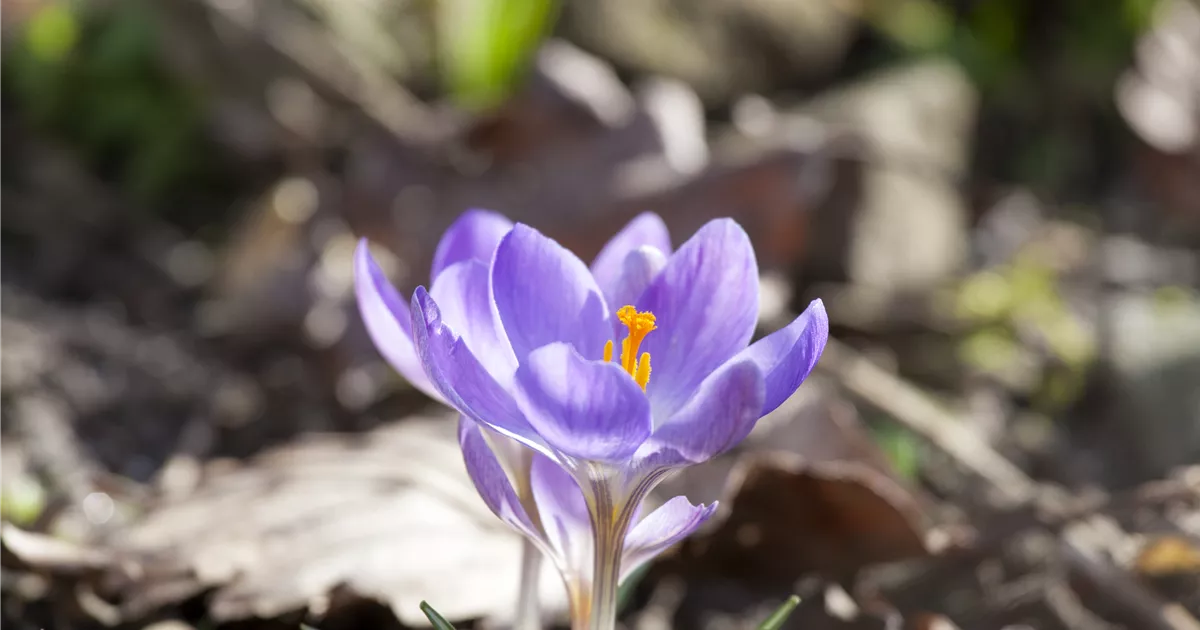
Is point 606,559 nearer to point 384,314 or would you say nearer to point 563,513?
point 563,513

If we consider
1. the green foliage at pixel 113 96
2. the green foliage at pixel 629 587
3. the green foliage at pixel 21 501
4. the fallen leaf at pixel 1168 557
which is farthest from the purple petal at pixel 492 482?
the green foliage at pixel 113 96

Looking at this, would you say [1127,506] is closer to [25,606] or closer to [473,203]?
[25,606]

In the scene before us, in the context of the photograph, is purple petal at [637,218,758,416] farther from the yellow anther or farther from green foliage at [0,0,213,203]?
green foliage at [0,0,213,203]

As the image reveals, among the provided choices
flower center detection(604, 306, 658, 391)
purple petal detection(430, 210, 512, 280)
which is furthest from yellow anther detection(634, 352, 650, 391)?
purple petal detection(430, 210, 512, 280)

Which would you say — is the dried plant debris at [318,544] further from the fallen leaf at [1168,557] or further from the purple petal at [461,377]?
the fallen leaf at [1168,557]

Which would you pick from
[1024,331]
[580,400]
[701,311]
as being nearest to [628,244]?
[701,311]

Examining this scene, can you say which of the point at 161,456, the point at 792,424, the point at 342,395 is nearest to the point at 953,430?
the point at 792,424
